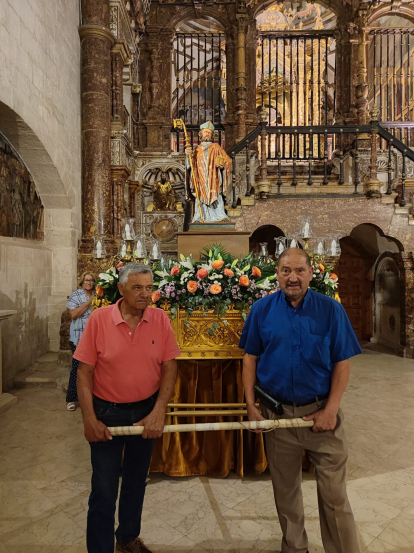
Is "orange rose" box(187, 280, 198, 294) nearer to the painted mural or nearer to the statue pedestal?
the statue pedestal

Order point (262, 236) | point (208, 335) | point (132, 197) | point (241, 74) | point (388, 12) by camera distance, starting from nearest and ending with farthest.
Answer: point (208, 335) < point (132, 197) < point (262, 236) < point (241, 74) < point (388, 12)

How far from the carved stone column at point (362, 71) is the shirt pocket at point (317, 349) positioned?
11.9 m

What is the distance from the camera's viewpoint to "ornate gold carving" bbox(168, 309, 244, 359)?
3.30 m

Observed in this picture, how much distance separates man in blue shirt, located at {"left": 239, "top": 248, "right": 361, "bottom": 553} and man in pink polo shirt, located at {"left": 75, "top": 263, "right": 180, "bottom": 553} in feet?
1.78

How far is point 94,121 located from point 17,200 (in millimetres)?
2771

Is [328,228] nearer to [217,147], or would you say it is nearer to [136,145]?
[217,147]

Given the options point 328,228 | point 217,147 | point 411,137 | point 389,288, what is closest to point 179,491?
point 217,147

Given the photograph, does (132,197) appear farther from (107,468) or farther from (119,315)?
(107,468)

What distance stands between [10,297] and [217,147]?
4.00 m

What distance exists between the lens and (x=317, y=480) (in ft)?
6.85

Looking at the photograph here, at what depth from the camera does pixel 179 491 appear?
3088 millimetres

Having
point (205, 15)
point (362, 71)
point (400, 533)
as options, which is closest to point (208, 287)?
point (400, 533)

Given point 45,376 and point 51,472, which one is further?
point 45,376

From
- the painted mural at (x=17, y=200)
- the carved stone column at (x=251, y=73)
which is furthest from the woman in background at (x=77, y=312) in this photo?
the carved stone column at (x=251, y=73)
